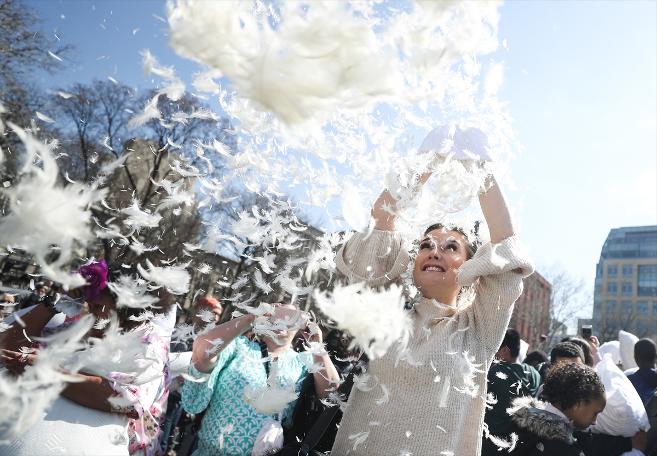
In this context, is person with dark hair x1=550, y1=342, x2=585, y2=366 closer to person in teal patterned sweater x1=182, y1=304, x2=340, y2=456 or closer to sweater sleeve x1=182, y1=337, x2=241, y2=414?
person in teal patterned sweater x1=182, y1=304, x2=340, y2=456

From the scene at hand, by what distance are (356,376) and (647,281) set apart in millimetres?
91813

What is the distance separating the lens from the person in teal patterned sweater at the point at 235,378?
2.38m

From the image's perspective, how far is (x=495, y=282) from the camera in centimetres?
193

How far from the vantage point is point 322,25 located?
124 centimetres

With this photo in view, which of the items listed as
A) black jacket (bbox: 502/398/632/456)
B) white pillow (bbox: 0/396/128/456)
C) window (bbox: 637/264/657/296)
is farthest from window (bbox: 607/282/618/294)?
white pillow (bbox: 0/396/128/456)

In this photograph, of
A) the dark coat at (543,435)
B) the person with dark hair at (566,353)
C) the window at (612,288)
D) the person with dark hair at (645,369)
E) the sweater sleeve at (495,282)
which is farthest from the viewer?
the window at (612,288)

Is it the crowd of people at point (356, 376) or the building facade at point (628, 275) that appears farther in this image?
the building facade at point (628, 275)

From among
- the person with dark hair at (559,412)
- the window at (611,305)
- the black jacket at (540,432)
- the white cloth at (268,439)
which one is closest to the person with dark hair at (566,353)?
the person with dark hair at (559,412)

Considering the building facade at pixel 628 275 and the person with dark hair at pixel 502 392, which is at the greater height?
the building facade at pixel 628 275

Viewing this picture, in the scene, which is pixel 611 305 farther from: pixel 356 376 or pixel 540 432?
pixel 356 376

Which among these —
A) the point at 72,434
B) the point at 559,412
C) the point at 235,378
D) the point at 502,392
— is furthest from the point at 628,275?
the point at 72,434

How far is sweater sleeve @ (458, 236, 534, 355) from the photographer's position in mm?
1855

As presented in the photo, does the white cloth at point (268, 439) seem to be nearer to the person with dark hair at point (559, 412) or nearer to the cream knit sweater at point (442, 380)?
the cream knit sweater at point (442, 380)

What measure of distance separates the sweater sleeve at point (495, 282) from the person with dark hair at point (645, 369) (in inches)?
176
